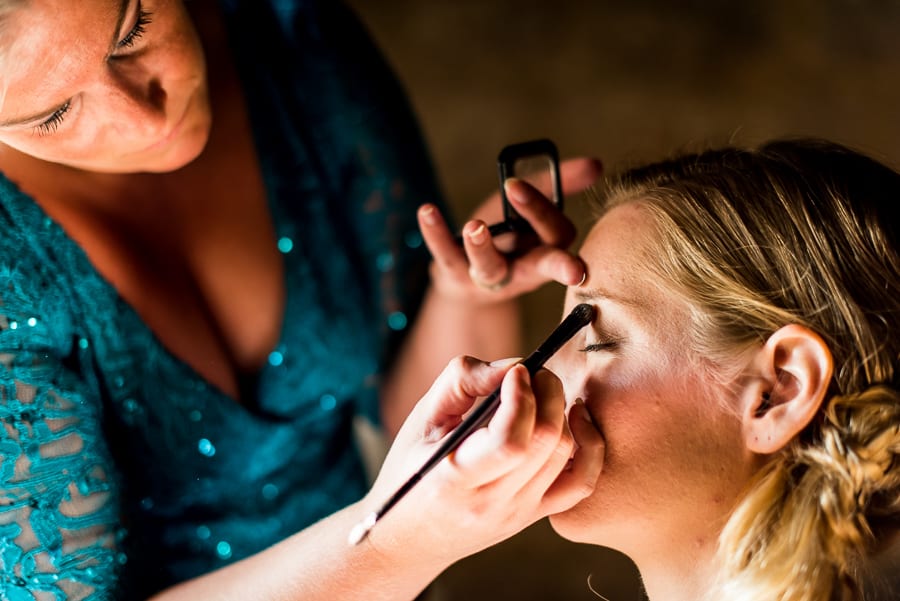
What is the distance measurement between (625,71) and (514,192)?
139 cm

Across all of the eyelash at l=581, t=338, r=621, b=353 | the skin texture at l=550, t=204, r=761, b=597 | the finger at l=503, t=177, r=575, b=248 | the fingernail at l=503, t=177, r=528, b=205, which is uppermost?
the fingernail at l=503, t=177, r=528, b=205

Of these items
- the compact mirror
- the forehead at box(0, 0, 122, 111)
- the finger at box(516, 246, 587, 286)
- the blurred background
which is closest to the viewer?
the forehead at box(0, 0, 122, 111)

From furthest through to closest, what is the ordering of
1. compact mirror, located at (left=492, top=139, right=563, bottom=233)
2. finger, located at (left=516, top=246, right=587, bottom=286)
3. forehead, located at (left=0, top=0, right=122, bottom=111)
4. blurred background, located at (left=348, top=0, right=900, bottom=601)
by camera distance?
1. blurred background, located at (left=348, top=0, right=900, bottom=601)
2. compact mirror, located at (left=492, top=139, right=563, bottom=233)
3. finger, located at (left=516, top=246, right=587, bottom=286)
4. forehead, located at (left=0, top=0, right=122, bottom=111)

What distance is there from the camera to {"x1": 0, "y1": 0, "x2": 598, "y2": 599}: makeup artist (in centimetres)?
80

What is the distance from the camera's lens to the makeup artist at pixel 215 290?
31.4 inches

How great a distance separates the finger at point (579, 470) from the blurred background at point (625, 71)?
1354 mm

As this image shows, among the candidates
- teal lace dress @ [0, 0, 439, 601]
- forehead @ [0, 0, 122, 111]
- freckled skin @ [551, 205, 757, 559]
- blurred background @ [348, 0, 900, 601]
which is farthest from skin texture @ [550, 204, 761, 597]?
blurred background @ [348, 0, 900, 601]

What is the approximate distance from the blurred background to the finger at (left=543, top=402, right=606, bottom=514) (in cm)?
135

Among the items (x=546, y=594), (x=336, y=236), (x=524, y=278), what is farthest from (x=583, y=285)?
(x=546, y=594)

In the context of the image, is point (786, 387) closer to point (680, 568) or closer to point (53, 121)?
point (680, 568)

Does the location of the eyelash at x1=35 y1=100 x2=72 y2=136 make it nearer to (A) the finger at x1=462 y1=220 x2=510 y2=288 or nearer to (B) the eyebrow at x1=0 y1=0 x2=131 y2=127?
(B) the eyebrow at x1=0 y1=0 x2=131 y2=127

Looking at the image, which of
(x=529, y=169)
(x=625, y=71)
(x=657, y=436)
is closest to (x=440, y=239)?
(x=529, y=169)

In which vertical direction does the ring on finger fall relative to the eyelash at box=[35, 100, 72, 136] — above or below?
below

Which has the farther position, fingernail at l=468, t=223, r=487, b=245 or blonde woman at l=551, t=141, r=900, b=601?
fingernail at l=468, t=223, r=487, b=245
